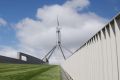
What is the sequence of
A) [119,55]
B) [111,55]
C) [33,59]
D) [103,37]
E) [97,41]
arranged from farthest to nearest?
[33,59], [97,41], [103,37], [111,55], [119,55]

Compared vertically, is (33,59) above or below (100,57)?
above

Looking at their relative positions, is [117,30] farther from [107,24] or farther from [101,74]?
[101,74]

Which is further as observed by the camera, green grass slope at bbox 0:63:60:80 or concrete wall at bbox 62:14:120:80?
green grass slope at bbox 0:63:60:80

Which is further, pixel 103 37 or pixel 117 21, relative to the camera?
pixel 103 37

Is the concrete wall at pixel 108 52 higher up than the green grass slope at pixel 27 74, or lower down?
lower down

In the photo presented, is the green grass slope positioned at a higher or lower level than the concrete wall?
higher

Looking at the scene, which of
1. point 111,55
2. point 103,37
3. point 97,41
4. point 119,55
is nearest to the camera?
point 119,55

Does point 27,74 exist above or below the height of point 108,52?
above

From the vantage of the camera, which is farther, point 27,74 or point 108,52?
point 27,74

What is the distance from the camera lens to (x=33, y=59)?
511ft

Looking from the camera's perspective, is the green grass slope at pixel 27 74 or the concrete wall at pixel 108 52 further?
the green grass slope at pixel 27 74

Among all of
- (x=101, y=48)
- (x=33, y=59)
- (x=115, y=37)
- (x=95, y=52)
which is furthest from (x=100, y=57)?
(x=33, y=59)

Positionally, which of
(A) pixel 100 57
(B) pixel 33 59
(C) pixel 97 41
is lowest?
(A) pixel 100 57

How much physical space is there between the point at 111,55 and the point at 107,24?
1125mm
